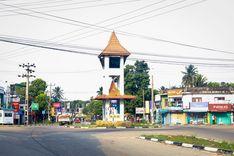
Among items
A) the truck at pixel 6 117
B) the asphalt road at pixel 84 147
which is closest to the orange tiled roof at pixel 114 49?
the truck at pixel 6 117

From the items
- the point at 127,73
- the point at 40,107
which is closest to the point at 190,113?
the point at 127,73

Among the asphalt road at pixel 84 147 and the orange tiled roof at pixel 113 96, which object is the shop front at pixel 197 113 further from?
the asphalt road at pixel 84 147

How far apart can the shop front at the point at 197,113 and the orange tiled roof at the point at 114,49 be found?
2252cm

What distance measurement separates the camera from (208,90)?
67438 millimetres

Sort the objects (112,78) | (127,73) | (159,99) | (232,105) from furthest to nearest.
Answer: (127,73)
(159,99)
(232,105)
(112,78)

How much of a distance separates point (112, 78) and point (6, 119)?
2659 cm

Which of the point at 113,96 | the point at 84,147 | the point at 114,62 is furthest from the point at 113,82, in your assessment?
the point at 84,147

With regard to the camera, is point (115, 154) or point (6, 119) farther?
point (6, 119)

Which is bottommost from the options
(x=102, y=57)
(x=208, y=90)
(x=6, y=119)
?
(x=6, y=119)

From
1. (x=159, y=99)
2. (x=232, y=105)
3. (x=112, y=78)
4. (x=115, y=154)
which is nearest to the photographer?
(x=115, y=154)

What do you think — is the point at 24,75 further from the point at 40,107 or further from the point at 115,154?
the point at 115,154

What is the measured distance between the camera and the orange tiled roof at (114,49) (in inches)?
1984

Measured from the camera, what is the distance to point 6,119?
219 ft

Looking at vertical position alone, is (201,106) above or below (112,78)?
below
